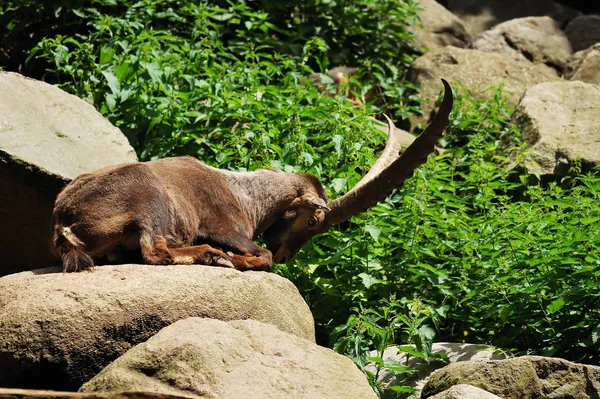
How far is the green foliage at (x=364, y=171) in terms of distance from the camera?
6977 millimetres

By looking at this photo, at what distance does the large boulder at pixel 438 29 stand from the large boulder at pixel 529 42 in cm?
34

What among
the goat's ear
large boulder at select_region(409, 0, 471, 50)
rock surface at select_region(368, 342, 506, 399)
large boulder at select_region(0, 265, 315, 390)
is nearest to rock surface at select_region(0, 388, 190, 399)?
large boulder at select_region(0, 265, 315, 390)

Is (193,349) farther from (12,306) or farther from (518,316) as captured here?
(518,316)

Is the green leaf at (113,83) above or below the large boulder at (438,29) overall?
above

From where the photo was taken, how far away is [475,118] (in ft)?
33.8

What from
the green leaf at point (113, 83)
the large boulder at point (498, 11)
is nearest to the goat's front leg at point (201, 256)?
the green leaf at point (113, 83)

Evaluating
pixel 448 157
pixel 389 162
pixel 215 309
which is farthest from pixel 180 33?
pixel 215 309

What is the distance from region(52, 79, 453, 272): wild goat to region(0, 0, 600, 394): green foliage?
1.62 feet

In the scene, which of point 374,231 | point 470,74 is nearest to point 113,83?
point 374,231

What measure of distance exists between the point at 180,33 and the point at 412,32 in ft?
12.0

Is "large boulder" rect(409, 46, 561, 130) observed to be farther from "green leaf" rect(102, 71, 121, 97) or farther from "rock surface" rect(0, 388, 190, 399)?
"rock surface" rect(0, 388, 190, 399)

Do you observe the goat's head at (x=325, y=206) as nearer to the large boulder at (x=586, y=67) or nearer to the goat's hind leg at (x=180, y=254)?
the goat's hind leg at (x=180, y=254)

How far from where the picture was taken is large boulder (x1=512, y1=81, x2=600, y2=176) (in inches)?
376

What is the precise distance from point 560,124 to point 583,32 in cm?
403
